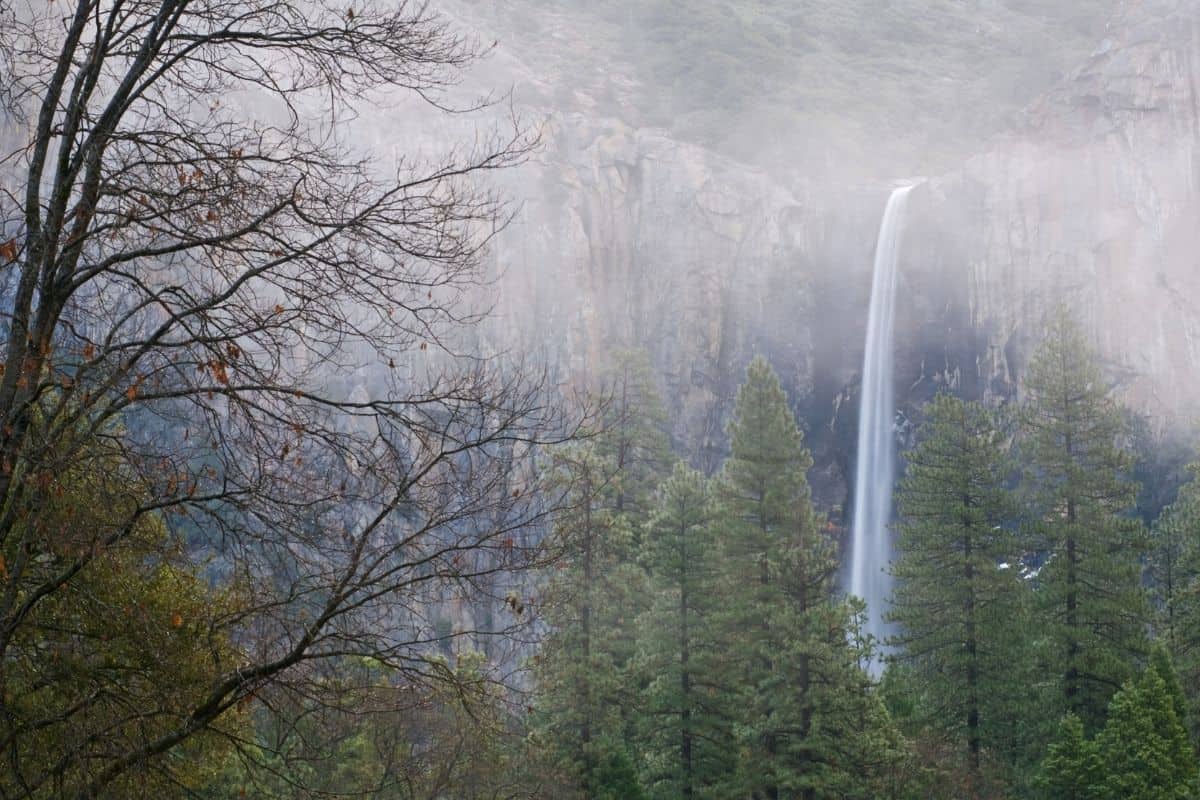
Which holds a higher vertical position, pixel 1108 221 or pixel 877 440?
pixel 1108 221

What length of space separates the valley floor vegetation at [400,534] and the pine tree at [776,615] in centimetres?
7

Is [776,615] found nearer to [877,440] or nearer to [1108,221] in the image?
[877,440]

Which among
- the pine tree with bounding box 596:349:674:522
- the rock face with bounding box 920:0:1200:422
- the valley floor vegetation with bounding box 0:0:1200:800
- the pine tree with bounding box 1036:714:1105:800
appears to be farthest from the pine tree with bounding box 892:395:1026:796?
the rock face with bounding box 920:0:1200:422

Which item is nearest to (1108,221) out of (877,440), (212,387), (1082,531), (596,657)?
(877,440)

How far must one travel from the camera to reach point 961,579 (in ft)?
73.4

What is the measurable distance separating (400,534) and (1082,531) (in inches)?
621

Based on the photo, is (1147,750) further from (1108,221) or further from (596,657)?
(1108,221)

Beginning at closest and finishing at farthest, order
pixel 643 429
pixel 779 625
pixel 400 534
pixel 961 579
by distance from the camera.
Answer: pixel 400 534 → pixel 779 625 → pixel 961 579 → pixel 643 429

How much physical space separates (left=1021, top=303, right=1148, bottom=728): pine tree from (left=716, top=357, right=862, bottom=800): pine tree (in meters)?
4.77

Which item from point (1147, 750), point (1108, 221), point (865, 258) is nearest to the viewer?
point (1147, 750)

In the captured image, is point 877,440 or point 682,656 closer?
point 682,656

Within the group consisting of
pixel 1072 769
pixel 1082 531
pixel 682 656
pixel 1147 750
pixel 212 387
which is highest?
pixel 1082 531

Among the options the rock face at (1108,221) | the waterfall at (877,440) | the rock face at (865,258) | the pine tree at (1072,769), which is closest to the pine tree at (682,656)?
the pine tree at (1072,769)

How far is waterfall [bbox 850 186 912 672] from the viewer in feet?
140
